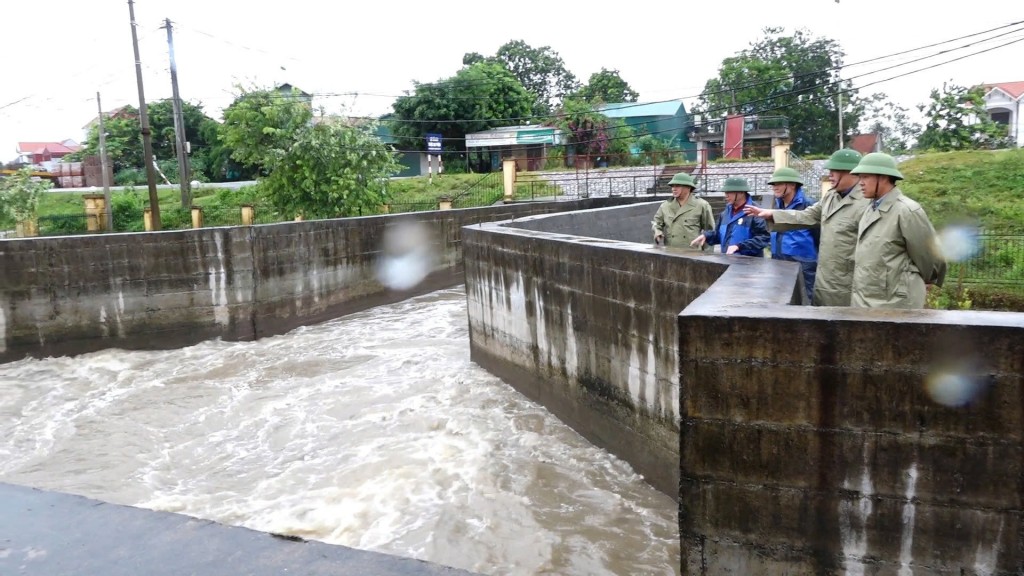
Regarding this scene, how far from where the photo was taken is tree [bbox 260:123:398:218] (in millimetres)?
20703

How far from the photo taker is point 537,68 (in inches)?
2266

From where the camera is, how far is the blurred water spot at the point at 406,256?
15438 millimetres

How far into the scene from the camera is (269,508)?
629 centimetres

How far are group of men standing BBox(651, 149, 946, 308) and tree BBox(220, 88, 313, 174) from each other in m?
17.2

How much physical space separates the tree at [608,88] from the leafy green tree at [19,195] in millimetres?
35657

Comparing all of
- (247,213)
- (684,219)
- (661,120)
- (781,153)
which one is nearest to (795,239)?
(684,219)

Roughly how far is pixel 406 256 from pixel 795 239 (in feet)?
36.4

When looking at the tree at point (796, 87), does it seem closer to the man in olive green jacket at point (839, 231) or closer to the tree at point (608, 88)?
the tree at point (608, 88)

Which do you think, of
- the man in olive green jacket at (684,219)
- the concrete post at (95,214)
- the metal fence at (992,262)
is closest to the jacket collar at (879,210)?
the man in olive green jacket at (684,219)

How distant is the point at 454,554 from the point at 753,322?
3079 mm

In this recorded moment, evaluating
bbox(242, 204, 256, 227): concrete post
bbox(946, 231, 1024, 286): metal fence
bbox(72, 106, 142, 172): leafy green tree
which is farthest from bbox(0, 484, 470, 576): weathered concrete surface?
bbox(72, 106, 142, 172): leafy green tree

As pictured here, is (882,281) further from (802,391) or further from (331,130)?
(331,130)

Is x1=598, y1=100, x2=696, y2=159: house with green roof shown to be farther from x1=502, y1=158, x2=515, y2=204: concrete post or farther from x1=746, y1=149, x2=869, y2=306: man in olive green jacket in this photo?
x1=746, y1=149, x2=869, y2=306: man in olive green jacket

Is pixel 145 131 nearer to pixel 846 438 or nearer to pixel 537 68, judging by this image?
pixel 846 438
